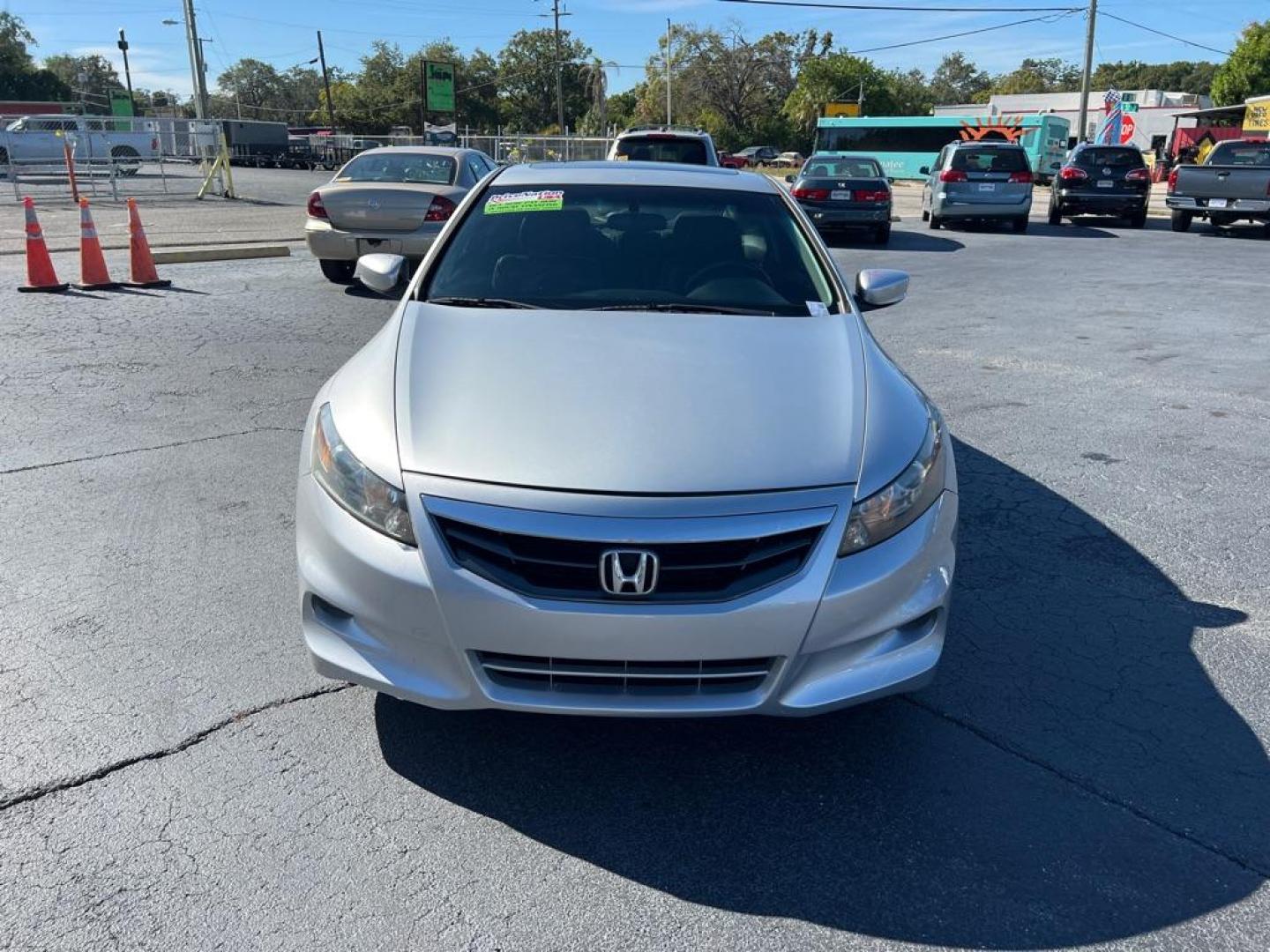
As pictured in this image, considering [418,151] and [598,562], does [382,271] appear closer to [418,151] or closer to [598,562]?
[598,562]

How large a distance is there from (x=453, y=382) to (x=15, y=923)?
5.69 feet

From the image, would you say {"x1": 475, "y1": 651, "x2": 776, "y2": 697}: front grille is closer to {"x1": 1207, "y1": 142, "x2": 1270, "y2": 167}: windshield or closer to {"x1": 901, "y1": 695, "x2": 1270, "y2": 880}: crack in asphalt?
{"x1": 901, "y1": 695, "x2": 1270, "y2": 880}: crack in asphalt

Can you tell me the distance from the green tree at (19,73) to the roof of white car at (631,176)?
356 feet

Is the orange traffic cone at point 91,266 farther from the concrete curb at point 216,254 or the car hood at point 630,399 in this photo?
the car hood at point 630,399

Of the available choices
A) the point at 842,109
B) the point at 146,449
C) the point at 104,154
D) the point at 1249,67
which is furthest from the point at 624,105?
the point at 146,449

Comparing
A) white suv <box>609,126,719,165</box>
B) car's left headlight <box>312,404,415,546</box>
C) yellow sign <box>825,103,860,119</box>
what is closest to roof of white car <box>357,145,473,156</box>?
white suv <box>609,126,719,165</box>

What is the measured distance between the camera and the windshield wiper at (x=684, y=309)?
3654 mm

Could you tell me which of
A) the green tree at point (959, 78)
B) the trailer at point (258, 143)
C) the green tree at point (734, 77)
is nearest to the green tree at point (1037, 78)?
the green tree at point (959, 78)

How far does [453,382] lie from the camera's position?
3000 mm

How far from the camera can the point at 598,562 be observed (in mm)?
2441

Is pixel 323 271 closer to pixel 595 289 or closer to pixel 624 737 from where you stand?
pixel 595 289

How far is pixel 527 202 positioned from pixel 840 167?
1510cm

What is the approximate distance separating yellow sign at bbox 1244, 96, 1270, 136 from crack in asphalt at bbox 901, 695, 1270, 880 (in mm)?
49180

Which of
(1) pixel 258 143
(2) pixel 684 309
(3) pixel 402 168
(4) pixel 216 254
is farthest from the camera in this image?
(1) pixel 258 143
